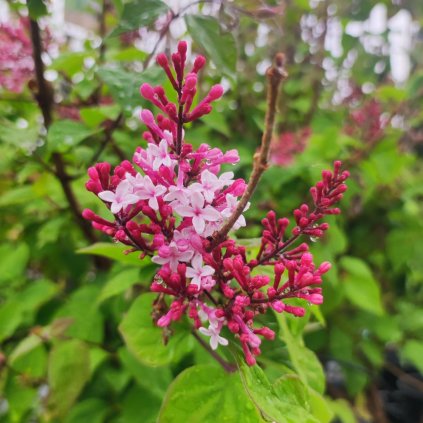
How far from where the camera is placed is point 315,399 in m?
0.71

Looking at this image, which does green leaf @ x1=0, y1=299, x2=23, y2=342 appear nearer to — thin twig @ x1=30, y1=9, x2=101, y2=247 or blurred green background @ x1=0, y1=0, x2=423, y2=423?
blurred green background @ x1=0, y1=0, x2=423, y2=423

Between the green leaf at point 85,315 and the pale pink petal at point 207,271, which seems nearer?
the pale pink petal at point 207,271

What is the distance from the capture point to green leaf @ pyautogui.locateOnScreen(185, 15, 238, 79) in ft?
2.64

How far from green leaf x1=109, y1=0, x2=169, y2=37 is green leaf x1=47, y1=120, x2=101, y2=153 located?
20 centimetres

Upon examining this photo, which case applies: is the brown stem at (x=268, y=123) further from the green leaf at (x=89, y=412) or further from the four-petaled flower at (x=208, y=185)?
the green leaf at (x=89, y=412)

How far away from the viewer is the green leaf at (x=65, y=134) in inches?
34.7

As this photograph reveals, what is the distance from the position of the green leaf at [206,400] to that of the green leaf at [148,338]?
0.10m

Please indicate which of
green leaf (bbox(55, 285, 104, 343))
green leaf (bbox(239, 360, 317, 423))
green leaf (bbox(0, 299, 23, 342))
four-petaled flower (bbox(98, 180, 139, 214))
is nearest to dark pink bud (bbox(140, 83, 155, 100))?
four-petaled flower (bbox(98, 180, 139, 214))

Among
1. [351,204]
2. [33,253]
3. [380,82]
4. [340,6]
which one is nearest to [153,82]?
[33,253]

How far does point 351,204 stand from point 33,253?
3.76 feet

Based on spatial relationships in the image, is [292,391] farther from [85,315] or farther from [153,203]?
[85,315]

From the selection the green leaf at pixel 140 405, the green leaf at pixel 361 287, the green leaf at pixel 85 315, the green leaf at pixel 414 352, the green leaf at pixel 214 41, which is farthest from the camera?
the green leaf at pixel 414 352

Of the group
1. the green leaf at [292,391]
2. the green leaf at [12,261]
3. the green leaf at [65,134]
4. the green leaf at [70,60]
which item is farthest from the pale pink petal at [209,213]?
the green leaf at [12,261]

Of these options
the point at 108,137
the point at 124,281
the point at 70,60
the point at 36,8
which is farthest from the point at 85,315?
the point at 36,8
